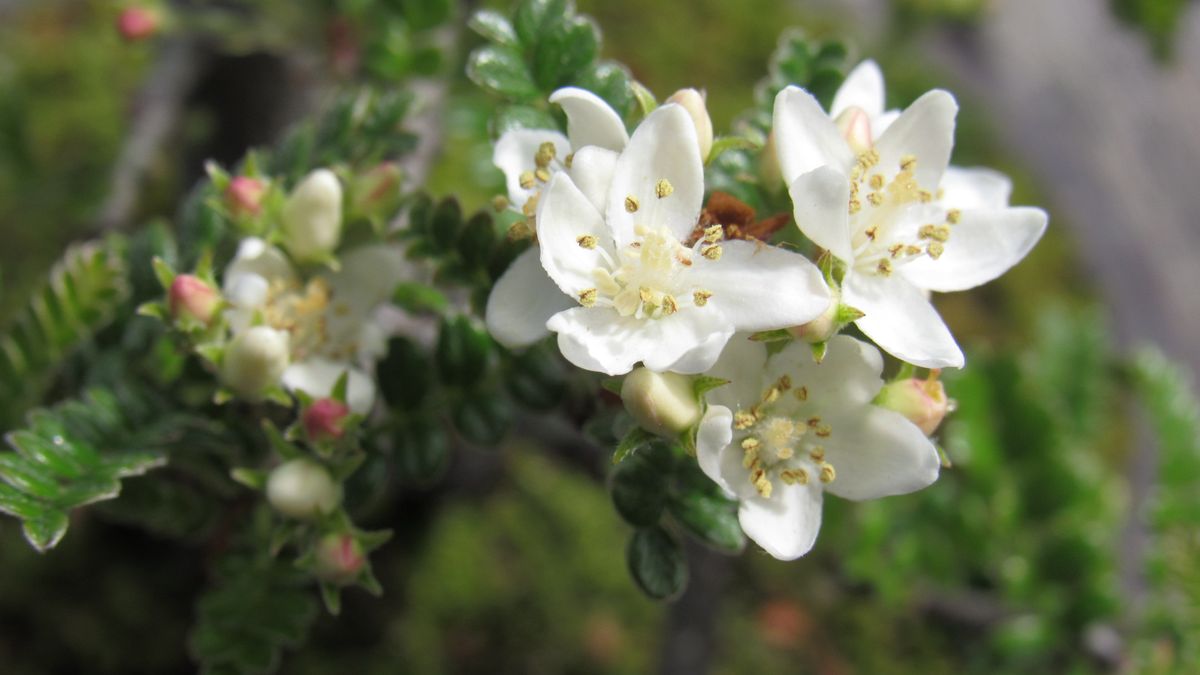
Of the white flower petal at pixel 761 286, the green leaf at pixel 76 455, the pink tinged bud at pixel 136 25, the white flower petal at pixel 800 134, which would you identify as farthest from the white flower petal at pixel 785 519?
the pink tinged bud at pixel 136 25

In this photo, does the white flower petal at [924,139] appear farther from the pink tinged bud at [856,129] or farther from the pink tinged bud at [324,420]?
the pink tinged bud at [324,420]

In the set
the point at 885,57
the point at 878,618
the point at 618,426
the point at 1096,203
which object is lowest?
the point at 878,618

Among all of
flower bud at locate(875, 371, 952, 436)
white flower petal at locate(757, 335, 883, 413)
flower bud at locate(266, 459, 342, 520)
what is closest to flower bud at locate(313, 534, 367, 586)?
Result: flower bud at locate(266, 459, 342, 520)

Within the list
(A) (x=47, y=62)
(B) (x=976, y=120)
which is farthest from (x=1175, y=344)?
(A) (x=47, y=62)

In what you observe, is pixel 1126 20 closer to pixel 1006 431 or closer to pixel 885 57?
pixel 885 57

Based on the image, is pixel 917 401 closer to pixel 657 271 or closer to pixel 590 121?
pixel 657 271

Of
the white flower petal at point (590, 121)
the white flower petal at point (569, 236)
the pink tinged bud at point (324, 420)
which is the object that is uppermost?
the white flower petal at point (590, 121)

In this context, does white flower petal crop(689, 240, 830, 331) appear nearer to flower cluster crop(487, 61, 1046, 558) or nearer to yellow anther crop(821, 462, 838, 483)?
flower cluster crop(487, 61, 1046, 558)

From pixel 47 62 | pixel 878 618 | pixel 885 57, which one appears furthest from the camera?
pixel 885 57
